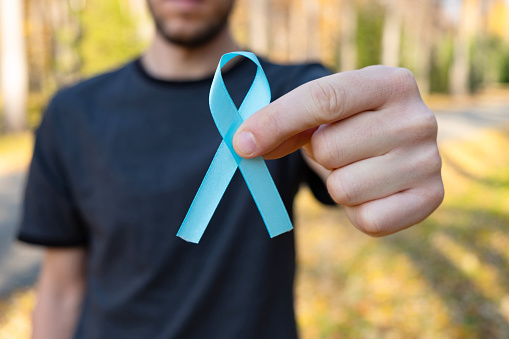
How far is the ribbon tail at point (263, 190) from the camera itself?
802mm

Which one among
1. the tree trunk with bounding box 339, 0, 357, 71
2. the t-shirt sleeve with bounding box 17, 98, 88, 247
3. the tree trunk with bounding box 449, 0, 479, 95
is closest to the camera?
the t-shirt sleeve with bounding box 17, 98, 88, 247

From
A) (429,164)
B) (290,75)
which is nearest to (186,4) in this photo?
(290,75)

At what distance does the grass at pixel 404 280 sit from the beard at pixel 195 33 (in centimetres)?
351

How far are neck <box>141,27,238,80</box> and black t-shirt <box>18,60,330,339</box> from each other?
3.7 inches

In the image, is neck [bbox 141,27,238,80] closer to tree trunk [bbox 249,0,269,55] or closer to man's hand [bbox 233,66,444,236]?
man's hand [bbox 233,66,444,236]

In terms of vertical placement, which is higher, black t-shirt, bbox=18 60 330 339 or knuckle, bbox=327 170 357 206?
knuckle, bbox=327 170 357 206

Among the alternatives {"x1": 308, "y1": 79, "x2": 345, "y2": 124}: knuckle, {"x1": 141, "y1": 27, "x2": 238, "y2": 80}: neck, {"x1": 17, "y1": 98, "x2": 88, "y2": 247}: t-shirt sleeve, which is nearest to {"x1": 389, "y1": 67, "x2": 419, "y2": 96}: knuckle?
{"x1": 308, "y1": 79, "x2": 345, "y2": 124}: knuckle

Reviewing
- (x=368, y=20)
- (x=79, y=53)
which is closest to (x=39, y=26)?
(x=79, y=53)

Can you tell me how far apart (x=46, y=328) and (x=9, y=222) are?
19.7 ft

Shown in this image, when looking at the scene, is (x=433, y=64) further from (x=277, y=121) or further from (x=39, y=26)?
(x=277, y=121)

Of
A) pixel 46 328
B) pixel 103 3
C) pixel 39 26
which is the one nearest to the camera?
pixel 46 328

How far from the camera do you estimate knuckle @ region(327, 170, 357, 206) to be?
0.82 meters

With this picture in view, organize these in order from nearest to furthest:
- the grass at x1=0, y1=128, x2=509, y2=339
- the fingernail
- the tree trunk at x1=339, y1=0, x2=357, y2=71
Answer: the fingernail < the grass at x1=0, y1=128, x2=509, y2=339 < the tree trunk at x1=339, y1=0, x2=357, y2=71

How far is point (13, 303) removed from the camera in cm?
471
